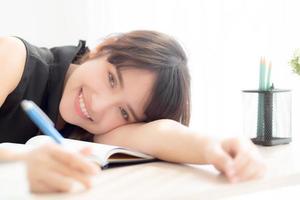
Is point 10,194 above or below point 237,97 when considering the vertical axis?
above

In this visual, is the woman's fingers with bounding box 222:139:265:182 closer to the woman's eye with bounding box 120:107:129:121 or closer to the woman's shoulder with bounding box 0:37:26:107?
the woman's eye with bounding box 120:107:129:121

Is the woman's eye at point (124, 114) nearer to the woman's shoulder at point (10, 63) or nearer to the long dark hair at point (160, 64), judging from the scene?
the long dark hair at point (160, 64)

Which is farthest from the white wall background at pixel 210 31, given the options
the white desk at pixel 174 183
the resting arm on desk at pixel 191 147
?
the white desk at pixel 174 183

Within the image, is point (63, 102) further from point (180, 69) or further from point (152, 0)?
point (152, 0)

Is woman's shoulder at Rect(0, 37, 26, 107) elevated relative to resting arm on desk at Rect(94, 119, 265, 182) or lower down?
elevated

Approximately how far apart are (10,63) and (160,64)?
295 mm

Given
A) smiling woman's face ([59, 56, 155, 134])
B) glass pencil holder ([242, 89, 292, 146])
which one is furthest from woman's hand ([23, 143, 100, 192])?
glass pencil holder ([242, 89, 292, 146])

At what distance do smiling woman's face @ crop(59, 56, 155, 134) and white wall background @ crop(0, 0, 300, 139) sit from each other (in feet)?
1.79

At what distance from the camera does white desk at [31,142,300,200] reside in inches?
16.3

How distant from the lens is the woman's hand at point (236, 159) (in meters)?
0.49

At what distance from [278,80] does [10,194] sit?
3.77 feet

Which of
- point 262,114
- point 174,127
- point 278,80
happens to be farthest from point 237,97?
point 174,127

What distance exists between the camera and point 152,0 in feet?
4.99

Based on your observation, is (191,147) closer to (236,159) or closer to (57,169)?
(236,159)
